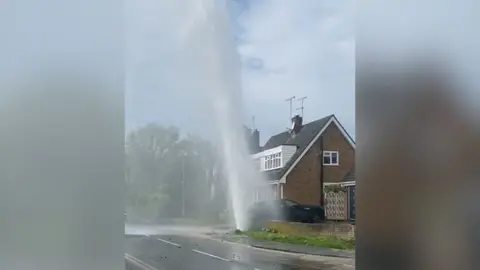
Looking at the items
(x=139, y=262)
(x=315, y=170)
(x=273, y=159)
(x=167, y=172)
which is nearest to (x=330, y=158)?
(x=315, y=170)

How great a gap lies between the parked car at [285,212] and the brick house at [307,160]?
0.02m

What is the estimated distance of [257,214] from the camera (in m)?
1.69

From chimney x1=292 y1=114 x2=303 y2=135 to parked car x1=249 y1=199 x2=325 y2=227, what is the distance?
226 mm

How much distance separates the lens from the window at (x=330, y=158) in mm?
1575

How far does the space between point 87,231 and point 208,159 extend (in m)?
0.47

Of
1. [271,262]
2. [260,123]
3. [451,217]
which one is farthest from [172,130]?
[451,217]

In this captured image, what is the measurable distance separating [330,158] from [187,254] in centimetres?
60

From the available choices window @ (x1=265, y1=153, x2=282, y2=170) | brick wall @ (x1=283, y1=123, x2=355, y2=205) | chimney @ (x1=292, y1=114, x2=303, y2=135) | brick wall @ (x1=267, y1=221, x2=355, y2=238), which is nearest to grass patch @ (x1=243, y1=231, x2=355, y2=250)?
brick wall @ (x1=267, y1=221, x2=355, y2=238)

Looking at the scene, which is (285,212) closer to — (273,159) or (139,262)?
(273,159)

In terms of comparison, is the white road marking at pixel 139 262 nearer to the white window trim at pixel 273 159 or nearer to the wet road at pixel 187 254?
the wet road at pixel 187 254

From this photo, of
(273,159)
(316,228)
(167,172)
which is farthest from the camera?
(167,172)

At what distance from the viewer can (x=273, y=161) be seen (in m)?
1.70

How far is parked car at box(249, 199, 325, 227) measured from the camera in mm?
1604

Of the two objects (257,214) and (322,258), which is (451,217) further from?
(257,214)
